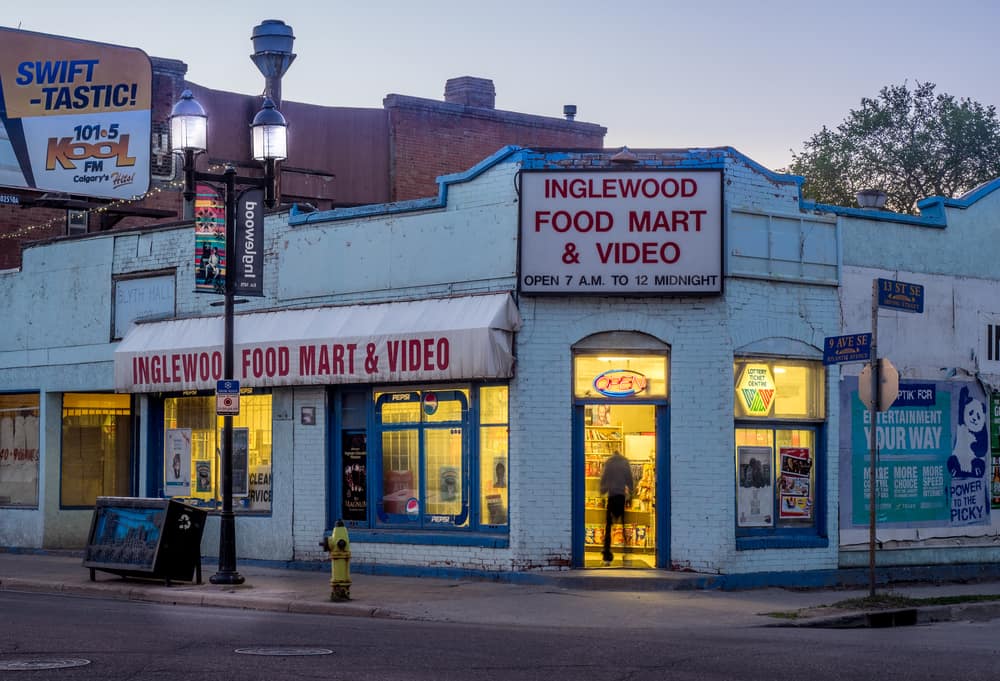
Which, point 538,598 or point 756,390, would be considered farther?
point 756,390

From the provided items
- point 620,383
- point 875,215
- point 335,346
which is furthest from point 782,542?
point 335,346

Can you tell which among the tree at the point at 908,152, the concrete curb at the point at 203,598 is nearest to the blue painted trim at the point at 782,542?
the concrete curb at the point at 203,598

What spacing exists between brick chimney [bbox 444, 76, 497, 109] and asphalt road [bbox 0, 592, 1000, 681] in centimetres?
2199

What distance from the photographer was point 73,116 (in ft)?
94.3

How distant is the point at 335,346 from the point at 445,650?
28.4 ft

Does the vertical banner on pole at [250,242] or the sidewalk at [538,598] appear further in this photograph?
the vertical banner on pole at [250,242]

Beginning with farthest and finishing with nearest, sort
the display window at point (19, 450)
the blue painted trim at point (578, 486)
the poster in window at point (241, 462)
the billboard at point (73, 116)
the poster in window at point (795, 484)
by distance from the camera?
the billboard at point (73, 116)
the display window at point (19, 450)
the poster in window at point (241, 462)
the poster in window at point (795, 484)
the blue painted trim at point (578, 486)

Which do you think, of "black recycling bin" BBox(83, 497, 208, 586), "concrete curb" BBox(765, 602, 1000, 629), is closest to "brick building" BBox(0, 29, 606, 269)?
"black recycling bin" BBox(83, 497, 208, 586)

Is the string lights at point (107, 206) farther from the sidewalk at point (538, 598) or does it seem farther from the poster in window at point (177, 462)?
the sidewalk at point (538, 598)

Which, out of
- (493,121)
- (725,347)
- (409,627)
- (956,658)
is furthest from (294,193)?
(956,658)

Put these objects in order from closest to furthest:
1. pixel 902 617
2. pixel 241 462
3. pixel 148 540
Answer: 1. pixel 902 617
2. pixel 148 540
3. pixel 241 462

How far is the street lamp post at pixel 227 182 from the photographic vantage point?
18.1 metres

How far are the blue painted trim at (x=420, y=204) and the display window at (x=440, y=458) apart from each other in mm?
2674

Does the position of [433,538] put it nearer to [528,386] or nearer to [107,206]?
[528,386]
